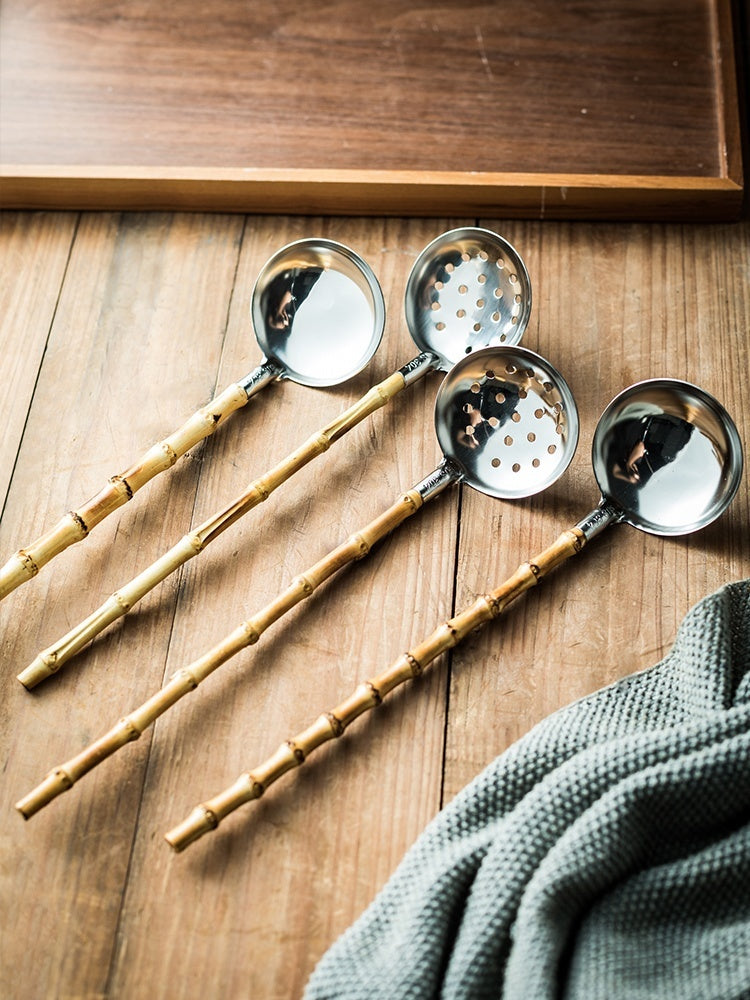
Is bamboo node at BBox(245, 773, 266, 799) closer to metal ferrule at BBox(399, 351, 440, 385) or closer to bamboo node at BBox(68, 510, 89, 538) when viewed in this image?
bamboo node at BBox(68, 510, 89, 538)

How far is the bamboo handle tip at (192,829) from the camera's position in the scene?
70cm

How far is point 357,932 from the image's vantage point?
68 centimetres

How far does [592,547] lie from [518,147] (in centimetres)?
42

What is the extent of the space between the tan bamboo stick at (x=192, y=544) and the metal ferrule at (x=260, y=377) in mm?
76

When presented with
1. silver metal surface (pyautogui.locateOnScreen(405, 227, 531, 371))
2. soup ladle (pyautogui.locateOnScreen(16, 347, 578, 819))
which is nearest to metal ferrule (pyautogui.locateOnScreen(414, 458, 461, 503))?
soup ladle (pyautogui.locateOnScreen(16, 347, 578, 819))

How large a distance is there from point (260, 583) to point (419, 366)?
0.23 m

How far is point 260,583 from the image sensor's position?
822 mm

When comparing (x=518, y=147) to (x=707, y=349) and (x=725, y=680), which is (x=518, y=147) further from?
(x=725, y=680)

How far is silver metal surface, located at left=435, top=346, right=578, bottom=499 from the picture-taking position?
33.1 inches

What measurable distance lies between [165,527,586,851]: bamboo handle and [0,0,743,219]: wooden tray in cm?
38

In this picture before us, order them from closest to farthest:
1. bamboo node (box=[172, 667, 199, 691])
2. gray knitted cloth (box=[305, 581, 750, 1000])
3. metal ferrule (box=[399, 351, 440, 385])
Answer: gray knitted cloth (box=[305, 581, 750, 1000]) → bamboo node (box=[172, 667, 199, 691]) → metal ferrule (box=[399, 351, 440, 385])

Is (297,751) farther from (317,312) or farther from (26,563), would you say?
(317,312)

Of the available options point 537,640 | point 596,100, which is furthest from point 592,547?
point 596,100

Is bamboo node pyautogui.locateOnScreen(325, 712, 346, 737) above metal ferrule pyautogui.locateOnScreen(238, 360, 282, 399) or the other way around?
the other way around
